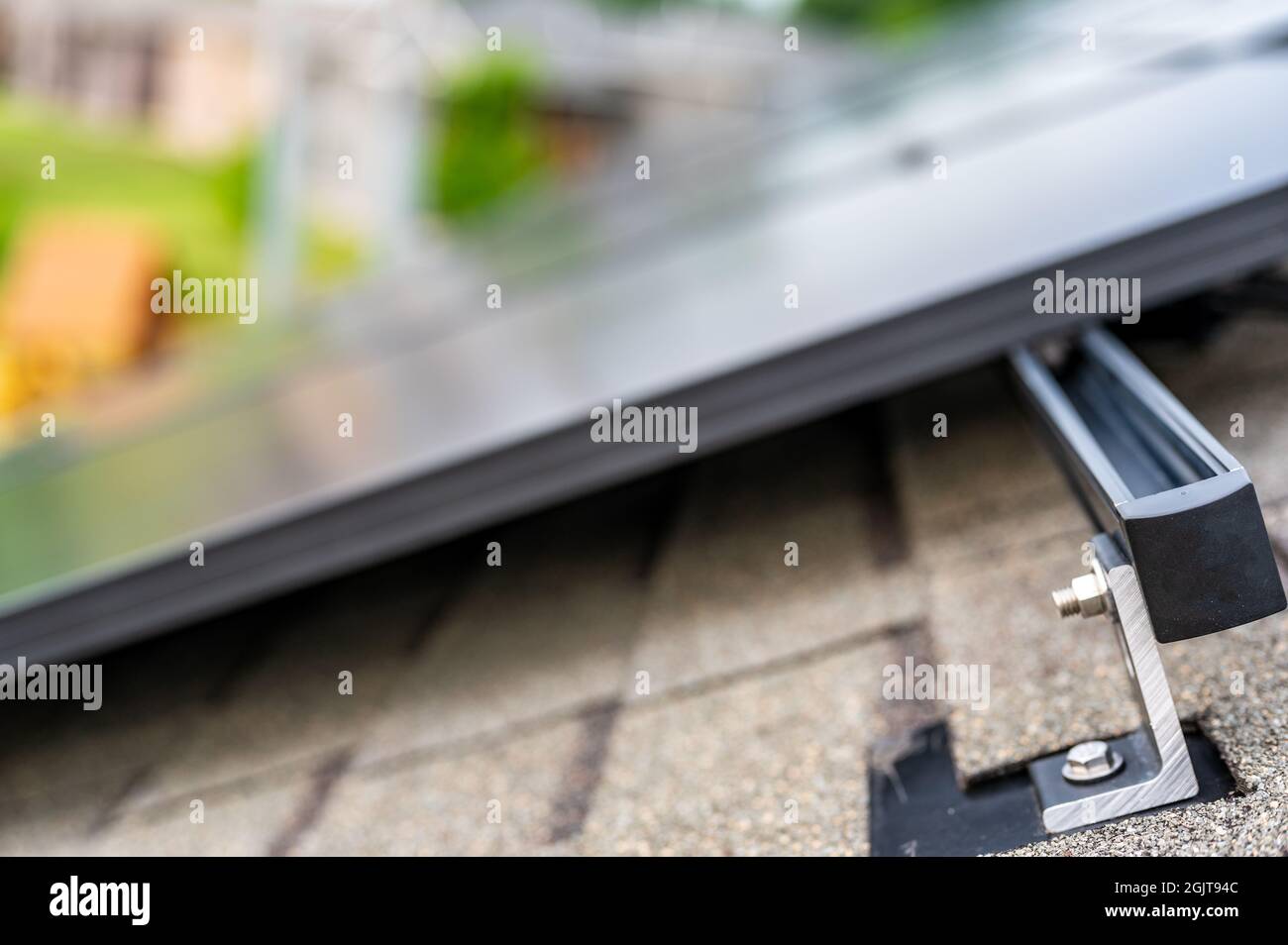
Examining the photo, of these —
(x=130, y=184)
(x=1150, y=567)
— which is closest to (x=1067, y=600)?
(x=1150, y=567)

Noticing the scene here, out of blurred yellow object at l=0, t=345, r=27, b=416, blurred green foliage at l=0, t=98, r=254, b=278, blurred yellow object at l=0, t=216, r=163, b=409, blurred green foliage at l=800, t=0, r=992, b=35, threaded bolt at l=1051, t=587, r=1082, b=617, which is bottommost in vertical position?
threaded bolt at l=1051, t=587, r=1082, b=617

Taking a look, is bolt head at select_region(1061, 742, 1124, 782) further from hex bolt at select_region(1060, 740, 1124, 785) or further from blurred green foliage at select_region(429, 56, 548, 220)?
blurred green foliage at select_region(429, 56, 548, 220)

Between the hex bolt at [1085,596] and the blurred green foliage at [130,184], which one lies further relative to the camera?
the blurred green foliage at [130,184]

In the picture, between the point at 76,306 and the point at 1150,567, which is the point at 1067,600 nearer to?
the point at 1150,567

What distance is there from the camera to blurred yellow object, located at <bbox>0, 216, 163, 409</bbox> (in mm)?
9695

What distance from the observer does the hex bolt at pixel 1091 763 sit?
136 cm

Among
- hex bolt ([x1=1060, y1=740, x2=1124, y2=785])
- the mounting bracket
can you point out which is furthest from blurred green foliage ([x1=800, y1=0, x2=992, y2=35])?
hex bolt ([x1=1060, y1=740, x2=1124, y2=785])

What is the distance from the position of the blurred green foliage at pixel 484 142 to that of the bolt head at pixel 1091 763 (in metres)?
17.2

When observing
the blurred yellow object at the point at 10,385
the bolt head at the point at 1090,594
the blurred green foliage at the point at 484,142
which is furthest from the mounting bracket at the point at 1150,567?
the blurred green foliage at the point at 484,142

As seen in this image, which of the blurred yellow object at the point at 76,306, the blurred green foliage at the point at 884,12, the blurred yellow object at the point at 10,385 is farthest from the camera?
the blurred green foliage at the point at 884,12

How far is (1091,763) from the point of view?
4.49ft

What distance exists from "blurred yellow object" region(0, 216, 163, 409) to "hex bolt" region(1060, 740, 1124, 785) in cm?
943

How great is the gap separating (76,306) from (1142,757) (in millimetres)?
10418

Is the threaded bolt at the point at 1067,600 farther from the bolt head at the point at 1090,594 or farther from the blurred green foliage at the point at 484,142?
the blurred green foliage at the point at 484,142
